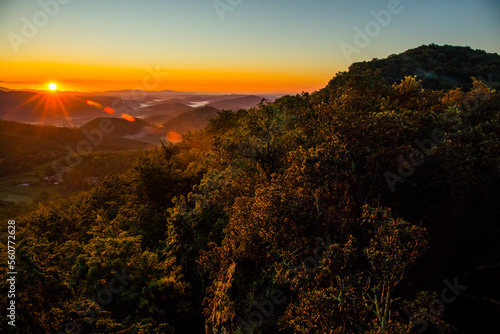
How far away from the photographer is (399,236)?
1038 centimetres

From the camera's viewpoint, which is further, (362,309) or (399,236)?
(362,309)

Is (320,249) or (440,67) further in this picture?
(440,67)

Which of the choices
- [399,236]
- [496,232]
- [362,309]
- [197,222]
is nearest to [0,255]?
[197,222]

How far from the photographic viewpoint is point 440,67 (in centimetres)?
12812

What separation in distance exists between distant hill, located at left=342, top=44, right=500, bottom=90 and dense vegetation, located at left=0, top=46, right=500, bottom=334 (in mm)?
101176

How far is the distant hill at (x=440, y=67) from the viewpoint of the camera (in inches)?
4488

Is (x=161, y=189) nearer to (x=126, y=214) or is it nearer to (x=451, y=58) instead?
(x=126, y=214)

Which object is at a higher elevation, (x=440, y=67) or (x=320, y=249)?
(x=440, y=67)

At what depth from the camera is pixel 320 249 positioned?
40.3 ft

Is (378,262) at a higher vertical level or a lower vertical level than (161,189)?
higher

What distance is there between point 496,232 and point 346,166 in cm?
1432

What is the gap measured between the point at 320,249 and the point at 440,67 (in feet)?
514

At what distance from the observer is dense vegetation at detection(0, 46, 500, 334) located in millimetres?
11367

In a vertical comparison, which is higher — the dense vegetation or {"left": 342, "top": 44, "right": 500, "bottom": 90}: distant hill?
{"left": 342, "top": 44, "right": 500, "bottom": 90}: distant hill
